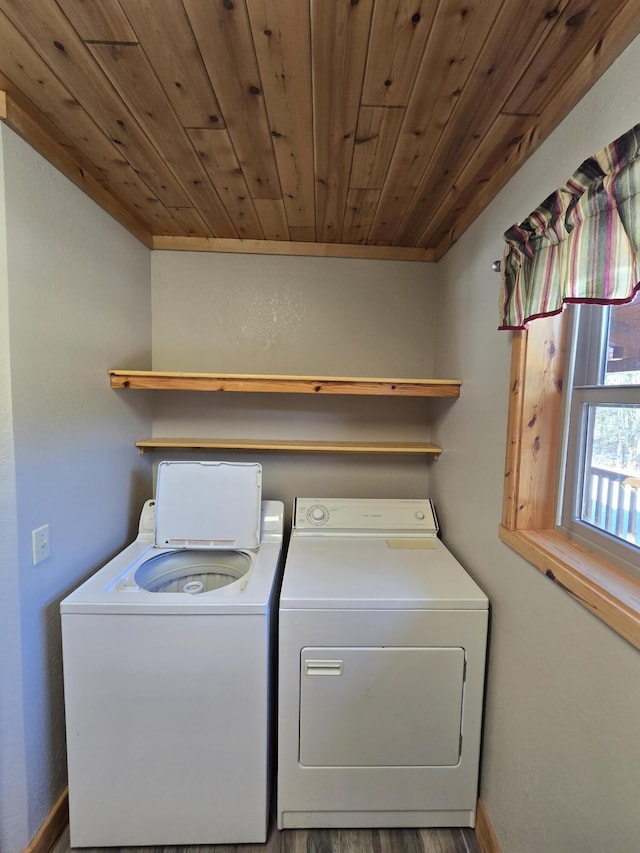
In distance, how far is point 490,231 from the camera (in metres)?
1.40

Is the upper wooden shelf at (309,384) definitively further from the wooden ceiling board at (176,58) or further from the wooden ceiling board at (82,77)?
the wooden ceiling board at (176,58)

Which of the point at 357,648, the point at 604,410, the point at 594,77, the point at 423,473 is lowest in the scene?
the point at 357,648

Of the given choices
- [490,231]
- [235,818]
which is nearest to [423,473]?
[490,231]

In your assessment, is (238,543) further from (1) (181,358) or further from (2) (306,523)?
(1) (181,358)

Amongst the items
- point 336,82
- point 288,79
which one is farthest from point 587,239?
point 288,79

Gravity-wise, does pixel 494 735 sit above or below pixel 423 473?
below

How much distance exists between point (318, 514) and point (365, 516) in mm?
246

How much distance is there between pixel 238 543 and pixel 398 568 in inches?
29.0

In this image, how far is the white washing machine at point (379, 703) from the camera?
1283 mm

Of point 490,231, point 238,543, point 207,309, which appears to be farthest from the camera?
point 207,309

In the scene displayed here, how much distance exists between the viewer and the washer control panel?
1.88m

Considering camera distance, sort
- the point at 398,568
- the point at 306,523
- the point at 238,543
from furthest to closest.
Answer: the point at 306,523 < the point at 238,543 < the point at 398,568

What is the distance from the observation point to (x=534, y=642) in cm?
107

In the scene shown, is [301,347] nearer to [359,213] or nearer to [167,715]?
[359,213]
